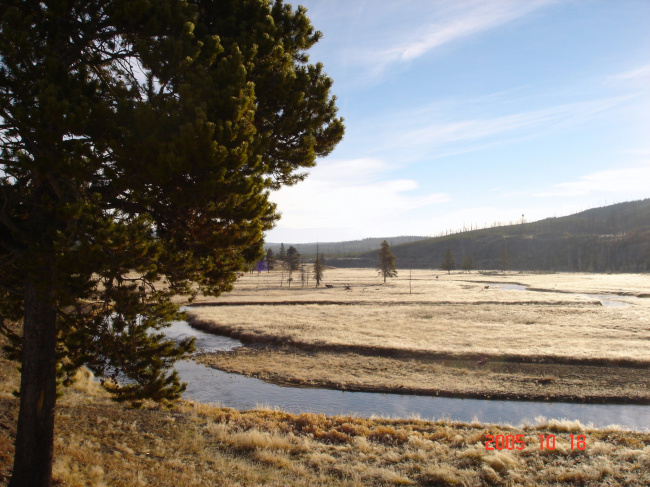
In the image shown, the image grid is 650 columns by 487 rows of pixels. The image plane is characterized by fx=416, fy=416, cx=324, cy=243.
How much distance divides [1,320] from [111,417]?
509 cm

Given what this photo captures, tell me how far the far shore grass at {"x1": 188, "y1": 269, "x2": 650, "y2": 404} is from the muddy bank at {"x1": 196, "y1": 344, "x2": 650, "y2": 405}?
0.17ft

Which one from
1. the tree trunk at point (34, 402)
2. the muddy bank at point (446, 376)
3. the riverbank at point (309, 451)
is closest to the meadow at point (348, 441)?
the riverbank at point (309, 451)

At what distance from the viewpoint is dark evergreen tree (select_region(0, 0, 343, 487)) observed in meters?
6.27

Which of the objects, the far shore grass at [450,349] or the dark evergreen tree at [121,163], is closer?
the dark evergreen tree at [121,163]

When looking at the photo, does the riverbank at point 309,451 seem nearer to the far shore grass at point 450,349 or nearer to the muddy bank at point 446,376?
the muddy bank at point 446,376

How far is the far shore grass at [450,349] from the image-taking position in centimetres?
2106

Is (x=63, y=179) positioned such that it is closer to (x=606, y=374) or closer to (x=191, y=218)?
(x=191, y=218)

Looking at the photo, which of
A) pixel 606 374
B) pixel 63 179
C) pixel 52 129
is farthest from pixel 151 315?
pixel 606 374

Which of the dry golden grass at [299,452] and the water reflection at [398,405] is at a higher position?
the dry golden grass at [299,452]
